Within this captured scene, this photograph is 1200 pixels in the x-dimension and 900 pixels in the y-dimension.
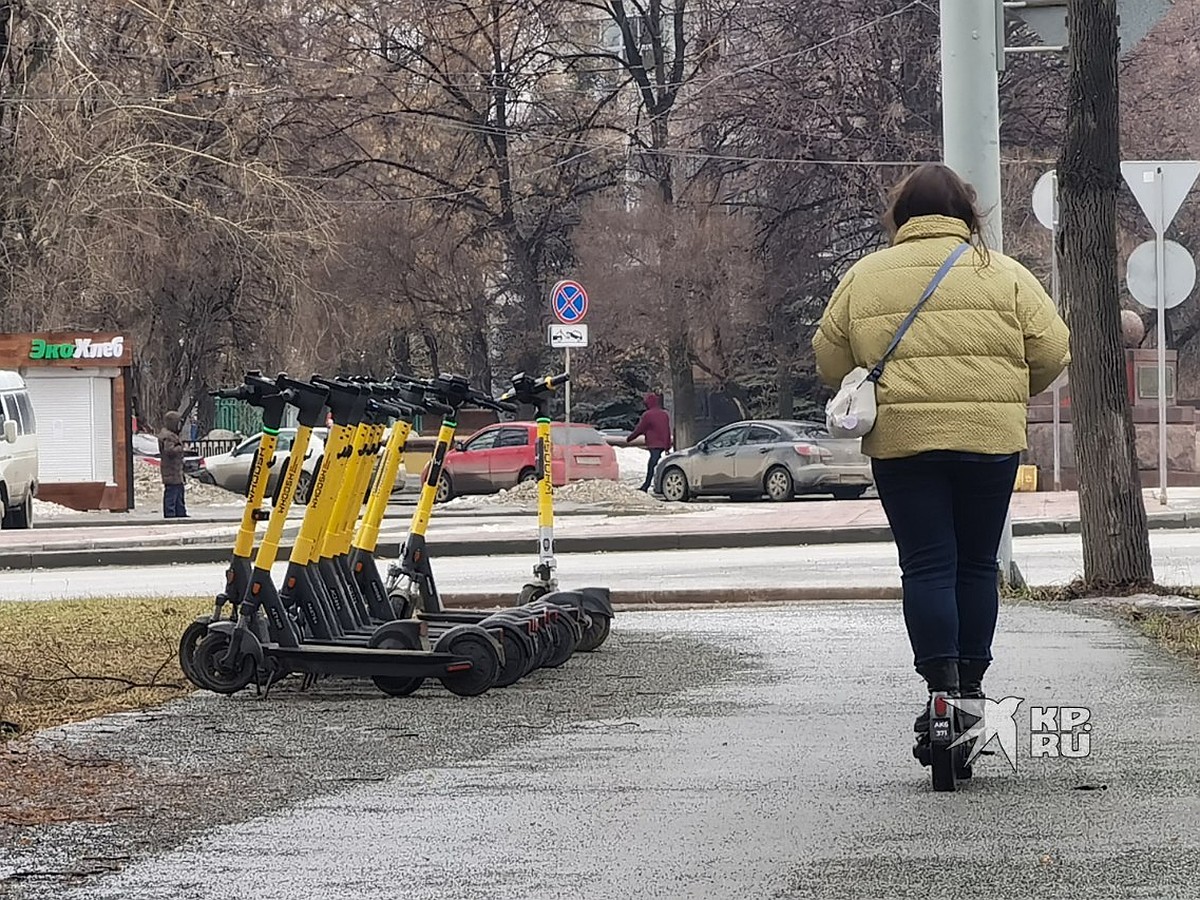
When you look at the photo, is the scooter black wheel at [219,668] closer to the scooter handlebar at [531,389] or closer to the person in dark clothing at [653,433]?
the scooter handlebar at [531,389]

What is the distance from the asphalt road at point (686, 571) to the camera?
52.7ft

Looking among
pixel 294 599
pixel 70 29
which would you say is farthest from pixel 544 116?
pixel 294 599

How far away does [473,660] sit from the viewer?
28.5ft

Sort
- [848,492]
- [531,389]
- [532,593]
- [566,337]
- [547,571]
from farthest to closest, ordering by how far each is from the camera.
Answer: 1. [848,492]
2. [566,337]
3. [547,571]
4. [532,593]
5. [531,389]

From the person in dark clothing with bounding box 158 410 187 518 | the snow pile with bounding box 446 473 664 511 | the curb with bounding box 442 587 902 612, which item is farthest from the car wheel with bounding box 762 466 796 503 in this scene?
the curb with bounding box 442 587 902 612

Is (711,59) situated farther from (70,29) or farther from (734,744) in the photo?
(734,744)

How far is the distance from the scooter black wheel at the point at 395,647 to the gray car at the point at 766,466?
902 inches

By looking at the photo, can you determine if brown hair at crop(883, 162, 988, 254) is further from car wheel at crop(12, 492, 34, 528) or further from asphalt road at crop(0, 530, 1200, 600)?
car wheel at crop(12, 492, 34, 528)

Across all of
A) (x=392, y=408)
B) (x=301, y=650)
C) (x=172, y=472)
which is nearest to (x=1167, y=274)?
(x=392, y=408)

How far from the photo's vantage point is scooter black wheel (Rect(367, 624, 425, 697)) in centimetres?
873

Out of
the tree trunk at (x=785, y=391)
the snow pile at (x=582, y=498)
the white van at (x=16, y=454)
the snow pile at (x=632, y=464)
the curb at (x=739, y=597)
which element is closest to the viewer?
the curb at (x=739, y=597)

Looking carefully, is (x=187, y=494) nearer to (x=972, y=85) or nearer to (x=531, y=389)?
(x=972, y=85)

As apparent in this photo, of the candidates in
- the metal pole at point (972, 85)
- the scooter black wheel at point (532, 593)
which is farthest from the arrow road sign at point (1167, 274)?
the scooter black wheel at point (532, 593)

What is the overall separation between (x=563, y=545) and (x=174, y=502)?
1284 centimetres
